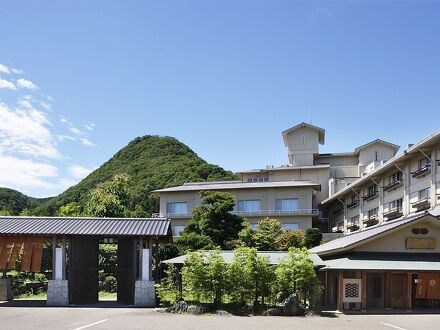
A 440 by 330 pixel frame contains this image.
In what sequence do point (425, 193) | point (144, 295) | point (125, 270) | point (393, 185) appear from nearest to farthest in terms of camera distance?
point (144, 295), point (125, 270), point (425, 193), point (393, 185)

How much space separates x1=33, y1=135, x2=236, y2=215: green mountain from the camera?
68125 millimetres

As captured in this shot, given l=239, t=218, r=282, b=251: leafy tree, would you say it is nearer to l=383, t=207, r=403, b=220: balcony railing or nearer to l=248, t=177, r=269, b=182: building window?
l=383, t=207, r=403, b=220: balcony railing

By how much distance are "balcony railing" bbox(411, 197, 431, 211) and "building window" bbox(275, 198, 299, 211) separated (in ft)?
62.5

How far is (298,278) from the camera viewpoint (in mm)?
21359

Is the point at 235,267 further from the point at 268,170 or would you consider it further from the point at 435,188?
the point at 268,170

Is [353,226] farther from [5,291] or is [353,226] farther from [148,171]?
[148,171]

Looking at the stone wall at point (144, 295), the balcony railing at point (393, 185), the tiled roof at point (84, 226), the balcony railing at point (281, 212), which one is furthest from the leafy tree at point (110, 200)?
the balcony railing at point (393, 185)

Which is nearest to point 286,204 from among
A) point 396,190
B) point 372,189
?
point 372,189

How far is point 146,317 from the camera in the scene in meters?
18.6

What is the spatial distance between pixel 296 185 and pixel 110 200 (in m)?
19.2

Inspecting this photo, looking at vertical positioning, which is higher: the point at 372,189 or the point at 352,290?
the point at 372,189

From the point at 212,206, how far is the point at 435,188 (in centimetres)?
1830

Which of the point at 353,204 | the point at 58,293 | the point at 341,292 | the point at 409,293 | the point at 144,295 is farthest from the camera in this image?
the point at 353,204

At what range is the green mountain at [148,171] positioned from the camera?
224 ft
